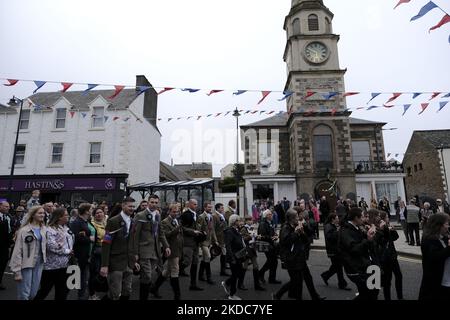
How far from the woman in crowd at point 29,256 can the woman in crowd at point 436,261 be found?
18.8 ft

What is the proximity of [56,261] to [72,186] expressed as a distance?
19.0m

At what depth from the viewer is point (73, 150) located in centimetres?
2270

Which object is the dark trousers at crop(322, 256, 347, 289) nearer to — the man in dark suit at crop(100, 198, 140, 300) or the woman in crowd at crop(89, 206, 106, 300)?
the man in dark suit at crop(100, 198, 140, 300)

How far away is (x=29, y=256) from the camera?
184 inches

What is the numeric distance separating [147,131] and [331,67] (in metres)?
18.3

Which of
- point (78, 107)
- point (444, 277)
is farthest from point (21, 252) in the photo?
point (78, 107)

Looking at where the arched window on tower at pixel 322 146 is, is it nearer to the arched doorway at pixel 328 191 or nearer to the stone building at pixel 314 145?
the stone building at pixel 314 145

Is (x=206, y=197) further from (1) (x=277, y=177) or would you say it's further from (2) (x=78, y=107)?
(2) (x=78, y=107)

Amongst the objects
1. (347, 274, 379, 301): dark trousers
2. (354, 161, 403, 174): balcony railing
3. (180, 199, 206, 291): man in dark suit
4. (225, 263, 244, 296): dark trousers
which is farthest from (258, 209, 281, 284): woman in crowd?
(354, 161, 403, 174): balcony railing

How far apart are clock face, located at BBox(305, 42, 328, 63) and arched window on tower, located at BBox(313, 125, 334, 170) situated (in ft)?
21.6

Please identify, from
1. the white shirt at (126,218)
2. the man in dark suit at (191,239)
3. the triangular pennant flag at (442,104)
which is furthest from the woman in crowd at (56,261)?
the triangular pennant flag at (442,104)

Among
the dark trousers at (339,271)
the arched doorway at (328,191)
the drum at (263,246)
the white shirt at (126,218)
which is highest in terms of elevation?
the arched doorway at (328,191)

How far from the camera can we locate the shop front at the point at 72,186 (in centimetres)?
2159

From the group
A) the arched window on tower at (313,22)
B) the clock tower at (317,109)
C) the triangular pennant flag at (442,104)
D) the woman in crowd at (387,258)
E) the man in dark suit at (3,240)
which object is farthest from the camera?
the arched window on tower at (313,22)
